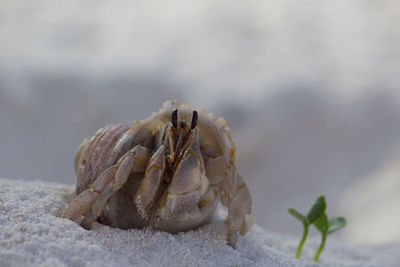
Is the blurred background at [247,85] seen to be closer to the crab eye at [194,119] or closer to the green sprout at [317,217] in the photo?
the green sprout at [317,217]

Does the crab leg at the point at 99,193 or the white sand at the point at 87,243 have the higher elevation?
the crab leg at the point at 99,193

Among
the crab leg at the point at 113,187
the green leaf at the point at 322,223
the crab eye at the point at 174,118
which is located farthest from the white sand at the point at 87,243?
the crab eye at the point at 174,118

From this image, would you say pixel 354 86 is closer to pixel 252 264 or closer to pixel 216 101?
pixel 216 101

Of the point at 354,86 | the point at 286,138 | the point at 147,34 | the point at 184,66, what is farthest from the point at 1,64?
the point at 354,86

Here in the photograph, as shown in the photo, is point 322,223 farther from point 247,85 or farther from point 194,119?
point 247,85

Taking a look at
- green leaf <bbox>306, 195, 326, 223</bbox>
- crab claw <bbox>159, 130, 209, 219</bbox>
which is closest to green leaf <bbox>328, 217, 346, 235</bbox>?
green leaf <bbox>306, 195, 326, 223</bbox>

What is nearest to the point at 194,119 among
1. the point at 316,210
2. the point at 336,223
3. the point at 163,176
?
the point at 163,176

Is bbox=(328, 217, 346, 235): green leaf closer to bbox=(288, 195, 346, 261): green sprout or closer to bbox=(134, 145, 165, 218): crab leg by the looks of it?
bbox=(288, 195, 346, 261): green sprout
